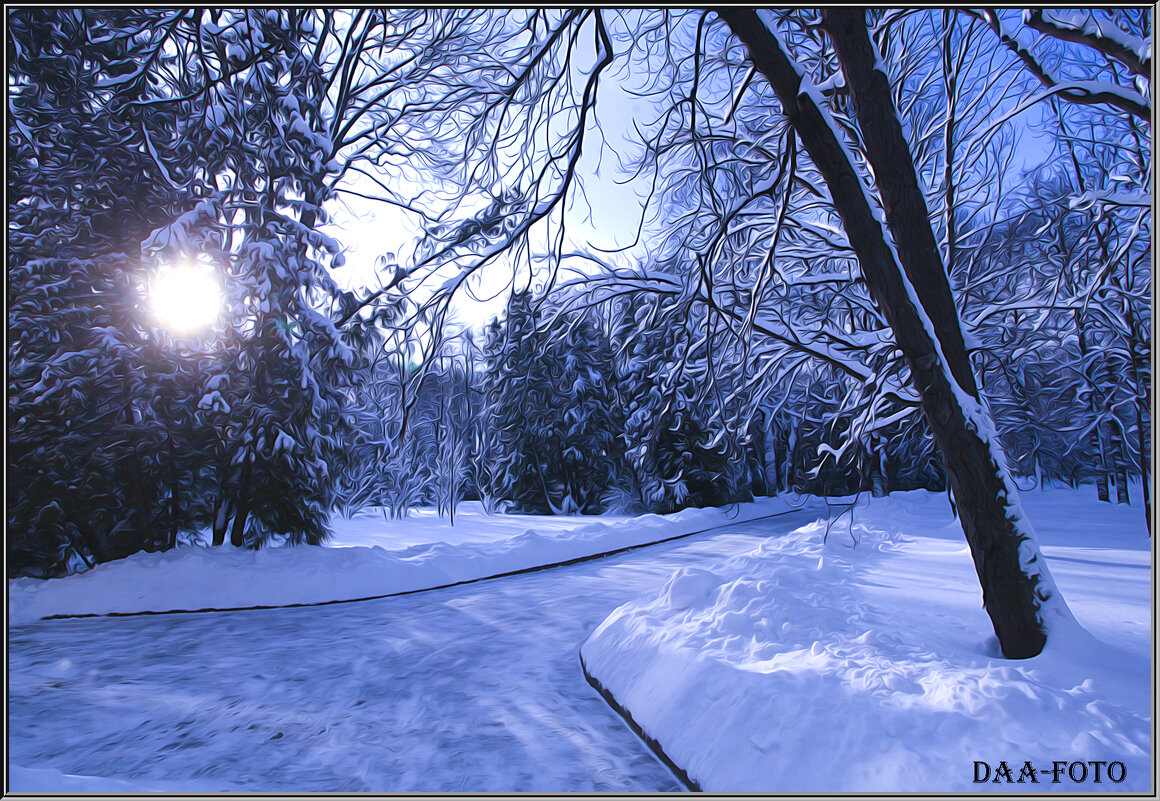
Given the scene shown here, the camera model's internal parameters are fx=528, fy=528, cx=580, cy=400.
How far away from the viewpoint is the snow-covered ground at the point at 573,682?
330 centimetres

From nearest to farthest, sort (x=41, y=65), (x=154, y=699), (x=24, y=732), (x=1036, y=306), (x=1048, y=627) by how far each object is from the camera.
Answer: (x=1048, y=627) < (x=24, y=732) < (x=154, y=699) < (x=1036, y=306) < (x=41, y=65)

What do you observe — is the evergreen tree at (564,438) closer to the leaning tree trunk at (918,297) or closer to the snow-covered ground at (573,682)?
the snow-covered ground at (573,682)

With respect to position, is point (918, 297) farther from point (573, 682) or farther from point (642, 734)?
point (573, 682)

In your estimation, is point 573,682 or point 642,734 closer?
point 642,734

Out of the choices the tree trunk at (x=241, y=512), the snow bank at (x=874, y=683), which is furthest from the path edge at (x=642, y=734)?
the tree trunk at (x=241, y=512)

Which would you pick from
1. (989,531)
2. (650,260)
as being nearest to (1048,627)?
(989,531)

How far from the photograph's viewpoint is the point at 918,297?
446cm

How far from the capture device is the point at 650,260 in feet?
30.8

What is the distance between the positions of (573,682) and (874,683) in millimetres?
3068

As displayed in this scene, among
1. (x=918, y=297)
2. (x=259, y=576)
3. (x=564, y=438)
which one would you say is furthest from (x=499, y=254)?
(x=564, y=438)

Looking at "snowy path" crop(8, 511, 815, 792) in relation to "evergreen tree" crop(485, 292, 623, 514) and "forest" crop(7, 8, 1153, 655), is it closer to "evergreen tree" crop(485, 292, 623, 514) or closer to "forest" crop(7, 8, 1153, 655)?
"forest" crop(7, 8, 1153, 655)

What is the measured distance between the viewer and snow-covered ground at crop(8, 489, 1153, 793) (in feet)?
10.8

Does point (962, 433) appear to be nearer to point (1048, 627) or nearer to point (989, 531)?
point (989, 531)

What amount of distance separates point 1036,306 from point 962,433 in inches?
187
